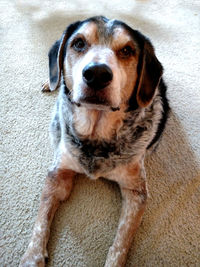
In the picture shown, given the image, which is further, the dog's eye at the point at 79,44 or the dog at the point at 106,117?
the dog's eye at the point at 79,44

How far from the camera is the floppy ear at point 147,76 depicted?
4.40 feet

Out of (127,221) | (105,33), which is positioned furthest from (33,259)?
(105,33)

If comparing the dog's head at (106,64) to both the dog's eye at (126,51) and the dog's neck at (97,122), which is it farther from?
the dog's neck at (97,122)

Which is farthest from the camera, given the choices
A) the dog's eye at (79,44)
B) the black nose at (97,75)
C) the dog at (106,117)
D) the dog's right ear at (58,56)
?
the dog's right ear at (58,56)

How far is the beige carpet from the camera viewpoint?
1431 mm

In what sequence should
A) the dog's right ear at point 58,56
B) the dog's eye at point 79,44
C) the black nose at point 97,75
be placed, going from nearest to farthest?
the black nose at point 97,75 < the dog's eye at point 79,44 < the dog's right ear at point 58,56

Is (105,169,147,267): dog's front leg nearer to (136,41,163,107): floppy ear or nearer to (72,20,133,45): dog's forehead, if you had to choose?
(136,41,163,107): floppy ear

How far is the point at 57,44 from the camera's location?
148 cm

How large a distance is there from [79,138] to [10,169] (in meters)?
0.66

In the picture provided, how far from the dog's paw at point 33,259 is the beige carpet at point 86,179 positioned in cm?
7

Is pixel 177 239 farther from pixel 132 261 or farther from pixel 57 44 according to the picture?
pixel 57 44

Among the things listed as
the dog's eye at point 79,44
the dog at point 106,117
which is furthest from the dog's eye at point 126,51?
the dog's eye at point 79,44

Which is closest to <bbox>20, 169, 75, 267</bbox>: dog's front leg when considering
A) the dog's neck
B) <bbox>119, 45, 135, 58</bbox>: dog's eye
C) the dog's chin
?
the dog's neck

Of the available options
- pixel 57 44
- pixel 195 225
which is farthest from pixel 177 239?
pixel 57 44
